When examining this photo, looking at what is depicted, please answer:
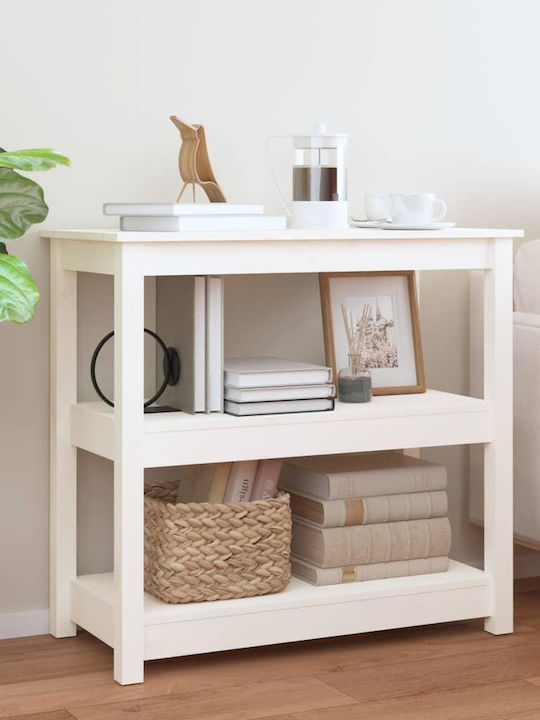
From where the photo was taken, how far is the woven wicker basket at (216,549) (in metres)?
2.10

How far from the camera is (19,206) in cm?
208

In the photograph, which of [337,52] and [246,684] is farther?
[337,52]

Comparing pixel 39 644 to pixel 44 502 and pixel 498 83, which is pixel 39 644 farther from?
pixel 498 83

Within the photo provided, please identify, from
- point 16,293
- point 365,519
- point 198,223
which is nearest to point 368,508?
point 365,519

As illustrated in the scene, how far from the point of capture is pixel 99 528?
2383mm

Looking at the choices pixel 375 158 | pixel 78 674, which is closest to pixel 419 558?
pixel 78 674

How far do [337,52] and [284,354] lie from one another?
628 millimetres

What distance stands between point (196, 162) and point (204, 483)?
59 cm

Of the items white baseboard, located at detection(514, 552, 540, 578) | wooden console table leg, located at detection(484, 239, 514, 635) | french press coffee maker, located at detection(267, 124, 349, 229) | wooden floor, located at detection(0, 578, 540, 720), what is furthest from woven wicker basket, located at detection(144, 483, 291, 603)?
white baseboard, located at detection(514, 552, 540, 578)

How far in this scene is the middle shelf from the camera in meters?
2.04

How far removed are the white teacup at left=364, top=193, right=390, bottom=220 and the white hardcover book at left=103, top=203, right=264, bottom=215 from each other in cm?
28

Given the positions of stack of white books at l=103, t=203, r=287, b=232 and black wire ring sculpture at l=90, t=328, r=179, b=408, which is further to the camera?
black wire ring sculpture at l=90, t=328, r=179, b=408

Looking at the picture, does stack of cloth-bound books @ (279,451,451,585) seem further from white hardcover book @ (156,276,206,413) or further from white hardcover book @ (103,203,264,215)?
white hardcover book @ (103,203,264,215)

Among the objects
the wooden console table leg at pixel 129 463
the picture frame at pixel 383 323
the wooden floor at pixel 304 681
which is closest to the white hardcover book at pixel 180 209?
the wooden console table leg at pixel 129 463
